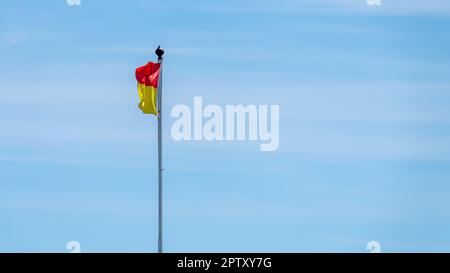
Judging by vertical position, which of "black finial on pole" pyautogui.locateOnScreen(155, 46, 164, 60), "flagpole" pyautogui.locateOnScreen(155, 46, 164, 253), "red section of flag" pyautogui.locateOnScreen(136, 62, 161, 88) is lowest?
"flagpole" pyautogui.locateOnScreen(155, 46, 164, 253)

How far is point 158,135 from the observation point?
37.4m

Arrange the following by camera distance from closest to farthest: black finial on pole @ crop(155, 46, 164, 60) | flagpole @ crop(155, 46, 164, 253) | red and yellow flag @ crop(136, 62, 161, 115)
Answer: flagpole @ crop(155, 46, 164, 253), black finial on pole @ crop(155, 46, 164, 60), red and yellow flag @ crop(136, 62, 161, 115)

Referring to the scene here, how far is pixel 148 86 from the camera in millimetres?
38344

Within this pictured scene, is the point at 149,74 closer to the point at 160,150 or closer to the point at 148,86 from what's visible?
the point at 148,86

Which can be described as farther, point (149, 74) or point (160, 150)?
point (149, 74)

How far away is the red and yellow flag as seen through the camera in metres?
38.3

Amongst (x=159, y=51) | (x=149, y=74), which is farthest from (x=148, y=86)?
(x=159, y=51)

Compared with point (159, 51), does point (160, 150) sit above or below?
below

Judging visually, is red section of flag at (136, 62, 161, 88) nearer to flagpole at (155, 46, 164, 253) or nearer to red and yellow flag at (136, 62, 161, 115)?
red and yellow flag at (136, 62, 161, 115)

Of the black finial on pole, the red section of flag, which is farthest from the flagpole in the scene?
the red section of flag
